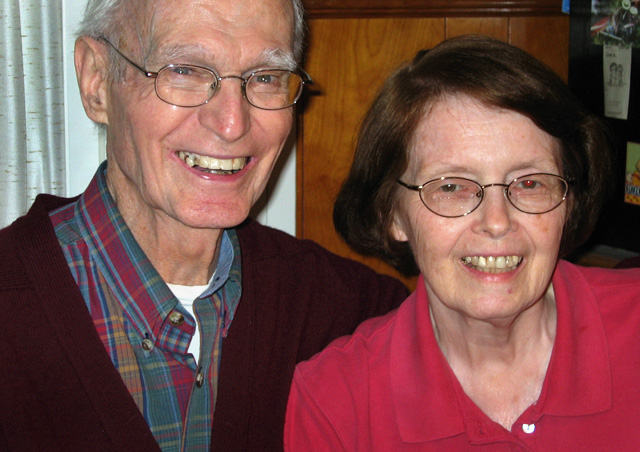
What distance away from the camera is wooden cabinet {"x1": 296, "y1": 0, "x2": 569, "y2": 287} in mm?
2205

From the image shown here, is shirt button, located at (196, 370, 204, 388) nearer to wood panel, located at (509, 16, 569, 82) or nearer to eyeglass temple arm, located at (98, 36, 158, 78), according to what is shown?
eyeglass temple arm, located at (98, 36, 158, 78)

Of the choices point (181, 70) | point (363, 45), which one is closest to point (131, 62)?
point (181, 70)

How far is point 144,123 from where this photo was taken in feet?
4.99

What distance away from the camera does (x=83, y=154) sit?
2.04 m

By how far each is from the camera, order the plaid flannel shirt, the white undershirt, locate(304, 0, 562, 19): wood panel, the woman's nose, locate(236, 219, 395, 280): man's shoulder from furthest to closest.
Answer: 1. locate(304, 0, 562, 19): wood panel
2. locate(236, 219, 395, 280): man's shoulder
3. the white undershirt
4. the plaid flannel shirt
5. the woman's nose

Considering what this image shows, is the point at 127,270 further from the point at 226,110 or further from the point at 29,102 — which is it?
the point at 29,102

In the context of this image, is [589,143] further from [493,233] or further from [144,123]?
[144,123]

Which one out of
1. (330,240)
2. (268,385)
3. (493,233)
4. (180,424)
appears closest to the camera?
(493,233)

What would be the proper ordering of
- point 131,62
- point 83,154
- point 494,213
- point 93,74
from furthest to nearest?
point 83,154 < point 93,74 < point 131,62 < point 494,213

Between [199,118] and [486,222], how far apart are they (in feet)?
2.12

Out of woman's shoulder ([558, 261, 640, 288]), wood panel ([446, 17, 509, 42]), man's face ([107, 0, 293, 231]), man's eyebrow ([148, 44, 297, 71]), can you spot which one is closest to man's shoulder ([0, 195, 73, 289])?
man's face ([107, 0, 293, 231])

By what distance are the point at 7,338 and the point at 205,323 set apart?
433 millimetres

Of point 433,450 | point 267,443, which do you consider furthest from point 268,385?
point 433,450

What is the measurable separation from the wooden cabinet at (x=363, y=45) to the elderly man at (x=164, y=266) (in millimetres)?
537
